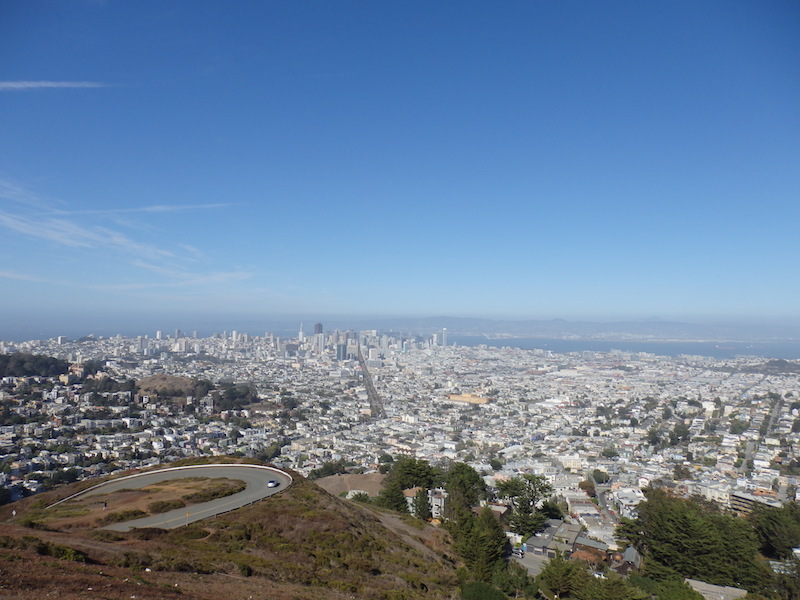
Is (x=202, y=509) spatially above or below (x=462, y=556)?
above

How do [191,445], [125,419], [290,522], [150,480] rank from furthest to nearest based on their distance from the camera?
[125,419], [191,445], [150,480], [290,522]

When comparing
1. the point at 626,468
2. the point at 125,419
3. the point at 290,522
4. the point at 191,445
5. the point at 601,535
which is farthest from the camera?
the point at 125,419

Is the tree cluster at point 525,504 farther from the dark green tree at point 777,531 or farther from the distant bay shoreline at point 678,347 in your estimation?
the distant bay shoreline at point 678,347

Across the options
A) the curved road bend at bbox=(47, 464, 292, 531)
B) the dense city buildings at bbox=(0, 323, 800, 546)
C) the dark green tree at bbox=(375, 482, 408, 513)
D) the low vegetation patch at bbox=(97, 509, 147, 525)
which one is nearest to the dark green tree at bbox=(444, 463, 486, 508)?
the dark green tree at bbox=(375, 482, 408, 513)

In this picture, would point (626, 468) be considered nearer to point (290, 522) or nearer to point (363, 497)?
point (363, 497)

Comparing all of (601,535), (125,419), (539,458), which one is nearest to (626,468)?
(539,458)

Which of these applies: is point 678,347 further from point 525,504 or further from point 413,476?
point 413,476
